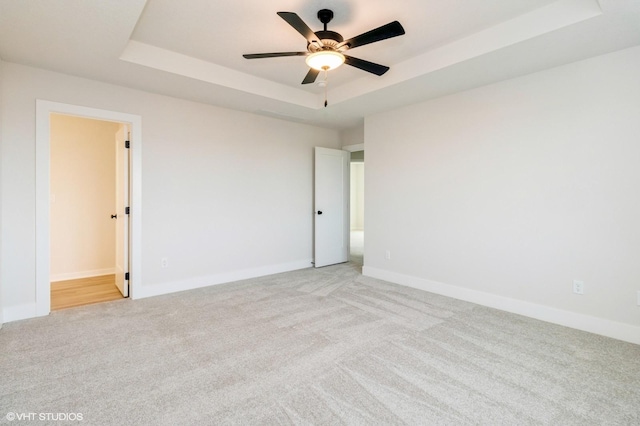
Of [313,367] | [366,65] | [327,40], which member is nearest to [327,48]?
[327,40]

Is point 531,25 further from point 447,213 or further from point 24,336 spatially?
point 24,336

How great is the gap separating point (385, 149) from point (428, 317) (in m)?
2.57

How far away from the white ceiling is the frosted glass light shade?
38cm

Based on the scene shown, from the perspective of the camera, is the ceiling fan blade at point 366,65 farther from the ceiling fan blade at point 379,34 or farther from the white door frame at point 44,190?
the white door frame at point 44,190

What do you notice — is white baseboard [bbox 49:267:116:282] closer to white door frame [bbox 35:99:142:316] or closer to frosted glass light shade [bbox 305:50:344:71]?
white door frame [bbox 35:99:142:316]

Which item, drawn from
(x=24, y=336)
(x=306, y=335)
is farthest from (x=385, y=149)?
(x=24, y=336)

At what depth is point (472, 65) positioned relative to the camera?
310cm

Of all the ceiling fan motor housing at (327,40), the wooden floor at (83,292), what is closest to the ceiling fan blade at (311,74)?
the ceiling fan motor housing at (327,40)

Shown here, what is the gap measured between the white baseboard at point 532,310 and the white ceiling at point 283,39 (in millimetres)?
2450

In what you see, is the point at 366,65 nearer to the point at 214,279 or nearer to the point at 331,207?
the point at 331,207

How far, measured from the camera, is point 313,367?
2.29 m

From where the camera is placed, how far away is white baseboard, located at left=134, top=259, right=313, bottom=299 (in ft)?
13.0

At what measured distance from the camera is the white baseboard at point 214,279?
396 centimetres

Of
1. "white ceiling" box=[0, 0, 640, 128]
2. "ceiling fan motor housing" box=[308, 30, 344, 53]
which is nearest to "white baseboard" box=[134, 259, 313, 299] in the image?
"white ceiling" box=[0, 0, 640, 128]
